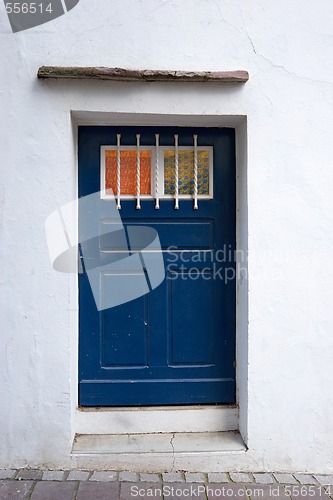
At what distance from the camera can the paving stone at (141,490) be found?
3.01 m

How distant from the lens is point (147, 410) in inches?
138

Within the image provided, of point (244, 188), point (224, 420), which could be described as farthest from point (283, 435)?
point (244, 188)

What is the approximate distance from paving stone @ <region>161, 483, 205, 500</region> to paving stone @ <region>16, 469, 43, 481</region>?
89 centimetres

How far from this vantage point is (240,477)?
10.7ft

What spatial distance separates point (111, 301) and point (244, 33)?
220cm

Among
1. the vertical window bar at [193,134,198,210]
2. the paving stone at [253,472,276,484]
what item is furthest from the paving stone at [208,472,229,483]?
the vertical window bar at [193,134,198,210]

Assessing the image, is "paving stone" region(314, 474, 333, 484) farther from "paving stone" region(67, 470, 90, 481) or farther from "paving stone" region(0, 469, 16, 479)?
"paving stone" region(0, 469, 16, 479)

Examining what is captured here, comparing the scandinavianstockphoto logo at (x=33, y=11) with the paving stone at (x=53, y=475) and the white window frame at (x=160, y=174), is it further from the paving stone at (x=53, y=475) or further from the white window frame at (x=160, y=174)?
the paving stone at (x=53, y=475)

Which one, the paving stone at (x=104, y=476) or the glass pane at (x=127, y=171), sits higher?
the glass pane at (x=127, y=171)

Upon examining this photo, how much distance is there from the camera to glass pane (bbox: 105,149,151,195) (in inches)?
140

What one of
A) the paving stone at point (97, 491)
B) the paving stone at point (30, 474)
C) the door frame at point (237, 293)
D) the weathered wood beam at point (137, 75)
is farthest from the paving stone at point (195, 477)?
the weathered wood beam at point (137, 75)

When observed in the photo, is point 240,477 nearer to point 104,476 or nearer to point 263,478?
point 263,478

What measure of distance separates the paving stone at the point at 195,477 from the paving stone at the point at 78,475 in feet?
2.32

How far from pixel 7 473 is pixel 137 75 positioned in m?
2.95
